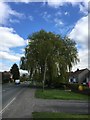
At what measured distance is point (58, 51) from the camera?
207 feet

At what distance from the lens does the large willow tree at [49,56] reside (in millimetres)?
60625

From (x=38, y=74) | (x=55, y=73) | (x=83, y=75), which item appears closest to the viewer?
(x=55, y=73)

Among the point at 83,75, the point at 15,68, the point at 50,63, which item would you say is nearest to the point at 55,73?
the point at 50,63

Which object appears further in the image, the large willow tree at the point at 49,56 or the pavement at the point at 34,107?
the large willow tree at the point at 49,56

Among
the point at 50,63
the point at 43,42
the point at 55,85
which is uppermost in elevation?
the point at 43,42

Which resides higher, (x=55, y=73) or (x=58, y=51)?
(x=58, y=51)

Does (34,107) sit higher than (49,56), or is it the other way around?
(49,56)

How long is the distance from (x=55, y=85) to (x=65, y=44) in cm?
907

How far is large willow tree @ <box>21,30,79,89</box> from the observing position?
60625 millimetres

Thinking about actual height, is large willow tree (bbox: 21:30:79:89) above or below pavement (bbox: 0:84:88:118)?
above

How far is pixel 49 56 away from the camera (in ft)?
200

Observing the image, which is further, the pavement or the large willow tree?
the large willow tree

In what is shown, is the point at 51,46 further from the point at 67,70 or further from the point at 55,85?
the point at 55,85

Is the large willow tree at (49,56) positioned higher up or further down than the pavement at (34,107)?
higher up
